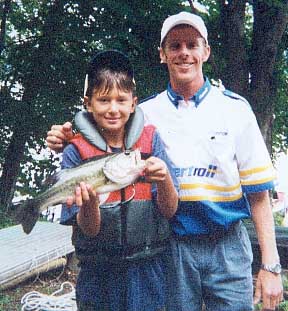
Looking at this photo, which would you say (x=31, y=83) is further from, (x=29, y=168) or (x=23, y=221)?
(x=23, y=221)

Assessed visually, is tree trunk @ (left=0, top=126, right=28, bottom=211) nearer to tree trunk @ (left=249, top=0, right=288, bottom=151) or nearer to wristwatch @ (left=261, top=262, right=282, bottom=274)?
tree trunk @ (left=249, top=0, right=288, bottom=151)

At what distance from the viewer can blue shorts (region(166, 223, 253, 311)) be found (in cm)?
299

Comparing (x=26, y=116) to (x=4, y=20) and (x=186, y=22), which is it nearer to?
(x=4, y=20)

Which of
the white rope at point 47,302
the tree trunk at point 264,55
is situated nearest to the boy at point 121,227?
the white rope at point 47,302

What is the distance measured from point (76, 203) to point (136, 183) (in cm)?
34

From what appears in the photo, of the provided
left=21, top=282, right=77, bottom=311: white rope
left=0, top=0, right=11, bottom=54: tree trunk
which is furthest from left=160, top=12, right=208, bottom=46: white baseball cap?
left=0, top=0, right=11, bottom=54: tree trunk

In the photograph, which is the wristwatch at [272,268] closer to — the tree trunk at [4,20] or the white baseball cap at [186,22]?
the white baseball cap at [186,22]

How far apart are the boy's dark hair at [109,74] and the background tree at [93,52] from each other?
843 cm

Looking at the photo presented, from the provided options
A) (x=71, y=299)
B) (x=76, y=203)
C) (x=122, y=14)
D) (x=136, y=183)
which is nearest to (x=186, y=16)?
(x=136, y=183)

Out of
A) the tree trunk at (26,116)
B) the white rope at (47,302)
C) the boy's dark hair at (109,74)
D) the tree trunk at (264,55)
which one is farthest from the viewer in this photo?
the tree trunk at (26,116)

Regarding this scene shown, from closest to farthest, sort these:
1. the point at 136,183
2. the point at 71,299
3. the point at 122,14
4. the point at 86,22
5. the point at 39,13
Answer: the point at 136,183
the point at 71,299
the point at 122,14
the point at 86,22
the point at 39,13

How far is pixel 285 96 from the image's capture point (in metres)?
17.1

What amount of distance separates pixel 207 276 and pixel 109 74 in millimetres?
1163

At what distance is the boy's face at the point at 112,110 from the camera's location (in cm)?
286
